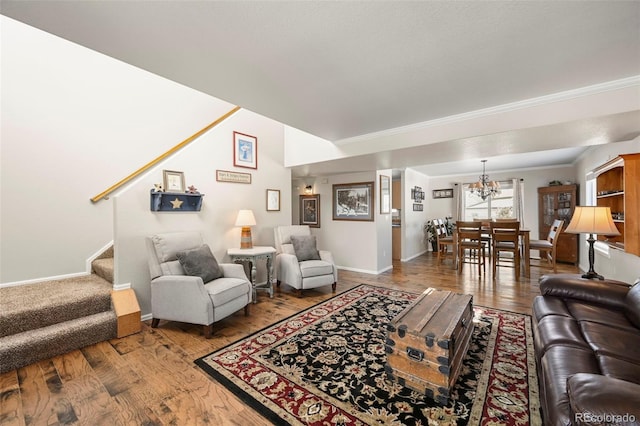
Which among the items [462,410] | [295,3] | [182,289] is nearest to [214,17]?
[295,3]

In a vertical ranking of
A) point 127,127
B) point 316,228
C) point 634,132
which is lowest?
point 316,228

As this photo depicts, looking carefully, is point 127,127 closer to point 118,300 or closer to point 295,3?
point 118,300

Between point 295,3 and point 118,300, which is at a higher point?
point 295,3

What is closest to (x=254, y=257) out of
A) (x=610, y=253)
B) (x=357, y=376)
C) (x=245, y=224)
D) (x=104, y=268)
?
(x=245, y=224)

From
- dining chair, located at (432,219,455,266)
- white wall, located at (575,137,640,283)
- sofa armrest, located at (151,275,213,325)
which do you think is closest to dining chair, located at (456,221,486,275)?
dining chair, located at (432,219,455,266)

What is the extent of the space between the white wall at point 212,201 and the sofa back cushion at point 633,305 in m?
4.03

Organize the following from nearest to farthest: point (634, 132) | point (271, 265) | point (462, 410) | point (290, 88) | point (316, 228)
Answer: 1. point (462, 410)
2. point (290, 88)
3. point (634, 132)
4. point (271, 265)
5. point (316, 228)

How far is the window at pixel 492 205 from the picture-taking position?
23.1 ft

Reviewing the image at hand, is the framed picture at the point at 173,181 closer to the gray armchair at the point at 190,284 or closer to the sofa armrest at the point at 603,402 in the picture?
the gray armchair at the point at 190,284

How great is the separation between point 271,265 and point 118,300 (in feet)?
5.85

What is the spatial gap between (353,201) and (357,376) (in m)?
3.81

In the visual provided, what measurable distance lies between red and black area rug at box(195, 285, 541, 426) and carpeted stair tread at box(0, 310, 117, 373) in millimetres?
1160

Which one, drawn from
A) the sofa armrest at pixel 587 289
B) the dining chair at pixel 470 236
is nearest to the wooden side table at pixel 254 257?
the sofa armrest at pixel 587 289

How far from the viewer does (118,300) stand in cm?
271
